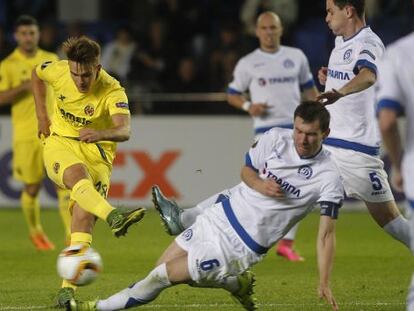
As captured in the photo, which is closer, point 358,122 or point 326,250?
point 326,250

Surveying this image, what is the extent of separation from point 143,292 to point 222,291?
2.22 meters

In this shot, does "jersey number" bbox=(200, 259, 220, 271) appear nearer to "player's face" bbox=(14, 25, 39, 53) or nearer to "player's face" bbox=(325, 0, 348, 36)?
"player's face" bbox=(325, 0, 348, 36)

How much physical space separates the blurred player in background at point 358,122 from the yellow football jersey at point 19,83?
446 centimetres

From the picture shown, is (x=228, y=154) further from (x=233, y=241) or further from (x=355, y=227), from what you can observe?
(x=233, y=241)

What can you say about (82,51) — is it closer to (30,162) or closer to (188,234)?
(188,234)

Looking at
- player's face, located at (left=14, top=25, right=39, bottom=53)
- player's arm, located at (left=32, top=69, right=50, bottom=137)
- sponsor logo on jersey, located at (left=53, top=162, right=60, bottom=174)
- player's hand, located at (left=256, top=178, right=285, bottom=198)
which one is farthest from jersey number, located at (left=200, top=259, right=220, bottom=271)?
player's face, located at (left=14, top=25, right=39, bottom=53)

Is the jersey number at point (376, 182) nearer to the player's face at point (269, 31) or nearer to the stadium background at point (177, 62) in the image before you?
the player's face at point (269, 31)

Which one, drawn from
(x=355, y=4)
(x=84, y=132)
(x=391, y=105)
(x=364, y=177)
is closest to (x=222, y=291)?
(x=364, y=177)

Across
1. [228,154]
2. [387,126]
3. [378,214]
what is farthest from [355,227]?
[387,126]

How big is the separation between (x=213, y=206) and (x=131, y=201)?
794 cm

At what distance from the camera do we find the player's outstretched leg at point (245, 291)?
773cm

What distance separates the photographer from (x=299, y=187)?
7520 mm

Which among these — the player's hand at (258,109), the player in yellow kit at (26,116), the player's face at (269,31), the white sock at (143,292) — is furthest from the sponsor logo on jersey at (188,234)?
the player in yellow kit at (26,116)

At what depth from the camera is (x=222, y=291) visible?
9602mm
